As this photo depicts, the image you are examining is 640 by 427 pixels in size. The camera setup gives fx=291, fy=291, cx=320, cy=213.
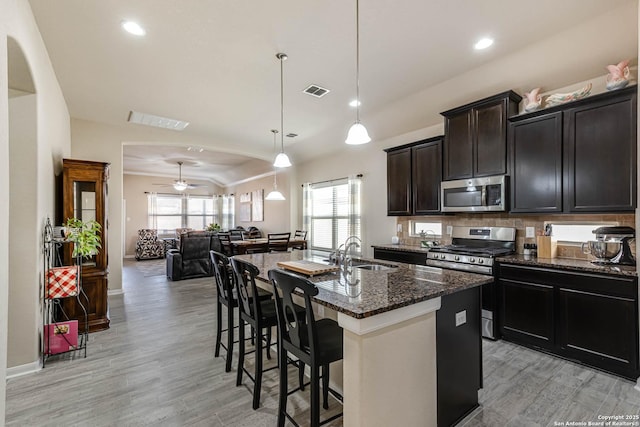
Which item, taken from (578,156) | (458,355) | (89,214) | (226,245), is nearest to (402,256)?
(578,156)

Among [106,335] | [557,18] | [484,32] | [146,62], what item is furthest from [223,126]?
[557,18]

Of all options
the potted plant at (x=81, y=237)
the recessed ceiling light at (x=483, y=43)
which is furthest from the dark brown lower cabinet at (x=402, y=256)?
the potted plant at (x=81, y=237)

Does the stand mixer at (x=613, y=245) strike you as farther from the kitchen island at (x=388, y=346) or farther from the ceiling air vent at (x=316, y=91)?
the ceiling air vent at (x=316, y=91)

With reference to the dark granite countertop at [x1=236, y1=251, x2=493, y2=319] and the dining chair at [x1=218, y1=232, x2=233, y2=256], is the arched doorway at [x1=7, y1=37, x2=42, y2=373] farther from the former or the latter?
the dining chair at [x1=218, y1=232, x2=233, y2=256]

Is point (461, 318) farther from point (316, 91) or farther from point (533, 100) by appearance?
point (316, 91)

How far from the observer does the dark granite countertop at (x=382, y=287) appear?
142 centimetres

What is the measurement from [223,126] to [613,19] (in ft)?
16.9

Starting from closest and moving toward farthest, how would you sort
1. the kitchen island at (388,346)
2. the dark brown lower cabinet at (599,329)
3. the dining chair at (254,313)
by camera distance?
the kitchen island at (388,346), the dining chair at (254,313), the dark brown lower cabinet at (599,329)

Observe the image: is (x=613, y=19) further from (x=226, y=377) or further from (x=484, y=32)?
(x=226, y=377)

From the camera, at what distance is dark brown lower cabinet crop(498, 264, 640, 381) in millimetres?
2346

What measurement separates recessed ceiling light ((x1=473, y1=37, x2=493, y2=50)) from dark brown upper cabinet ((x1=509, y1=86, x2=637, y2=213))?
0.83 metres

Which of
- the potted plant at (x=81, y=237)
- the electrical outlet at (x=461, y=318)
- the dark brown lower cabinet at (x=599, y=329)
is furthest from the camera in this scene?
the potted plant at (x=81, y=237)

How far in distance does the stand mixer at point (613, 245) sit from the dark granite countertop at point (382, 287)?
1.66 metres

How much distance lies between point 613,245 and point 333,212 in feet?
14.6
